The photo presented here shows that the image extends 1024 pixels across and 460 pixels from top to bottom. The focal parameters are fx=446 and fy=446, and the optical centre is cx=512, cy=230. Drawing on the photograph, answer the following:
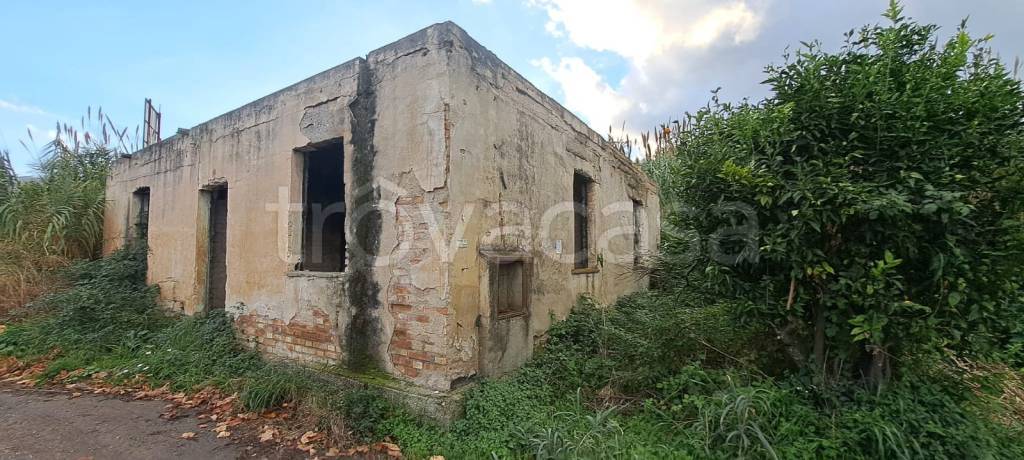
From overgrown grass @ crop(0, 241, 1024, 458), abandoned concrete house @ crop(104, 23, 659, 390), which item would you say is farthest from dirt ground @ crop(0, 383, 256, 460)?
abandoned concrete house @ crop(104, 23, 659, 390)

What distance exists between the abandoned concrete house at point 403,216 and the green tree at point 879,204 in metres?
2.03

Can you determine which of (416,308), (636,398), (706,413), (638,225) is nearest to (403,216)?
Result: (416,308)

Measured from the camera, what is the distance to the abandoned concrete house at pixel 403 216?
3.90m

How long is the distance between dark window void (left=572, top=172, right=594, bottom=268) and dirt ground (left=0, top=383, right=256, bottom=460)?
4660 millimetres

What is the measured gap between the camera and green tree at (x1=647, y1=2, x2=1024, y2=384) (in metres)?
2.75

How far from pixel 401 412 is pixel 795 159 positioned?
11.7ft

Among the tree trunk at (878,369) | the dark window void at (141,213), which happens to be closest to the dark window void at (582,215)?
the tree trunk at (878,369)

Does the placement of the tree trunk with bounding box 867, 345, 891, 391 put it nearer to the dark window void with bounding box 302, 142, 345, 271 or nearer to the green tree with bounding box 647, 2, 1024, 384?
the green tree with bounding box 647, 2, 1024, 384

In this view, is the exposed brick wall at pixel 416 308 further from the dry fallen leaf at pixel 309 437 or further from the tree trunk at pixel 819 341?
the tree trunk at pixel 819 341

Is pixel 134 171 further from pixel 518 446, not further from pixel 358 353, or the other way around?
pixel 518 446

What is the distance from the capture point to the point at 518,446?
3256 millimetres

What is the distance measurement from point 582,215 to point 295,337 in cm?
419

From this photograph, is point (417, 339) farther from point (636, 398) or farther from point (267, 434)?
point (636, 398)

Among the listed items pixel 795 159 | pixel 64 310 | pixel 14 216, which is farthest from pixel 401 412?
pixel 14 216
